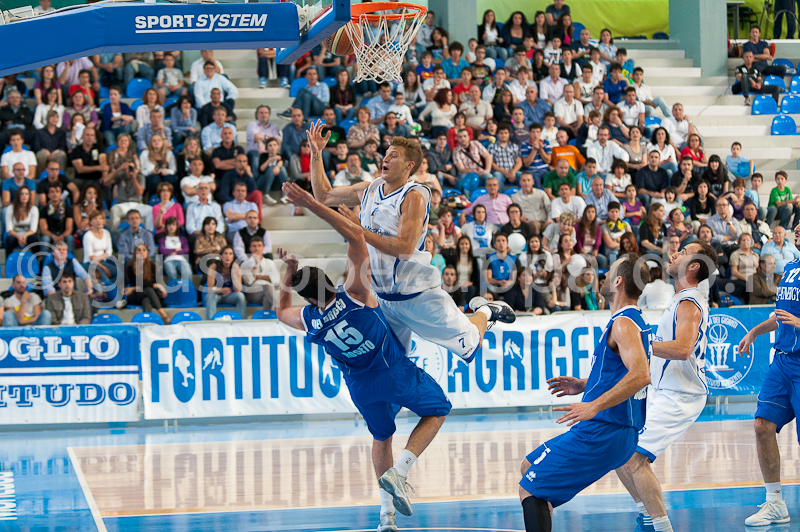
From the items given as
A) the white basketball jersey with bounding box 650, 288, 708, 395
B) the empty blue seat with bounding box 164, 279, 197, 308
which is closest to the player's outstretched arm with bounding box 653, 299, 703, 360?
the white basketball jersey with bounding box 650, 288, 708, 395

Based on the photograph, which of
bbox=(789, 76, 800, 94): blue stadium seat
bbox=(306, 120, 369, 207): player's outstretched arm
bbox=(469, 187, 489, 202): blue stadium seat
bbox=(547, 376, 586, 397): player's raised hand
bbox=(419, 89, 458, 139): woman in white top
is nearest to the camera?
bbox=(547, 376, 586, 397): player's raised hand

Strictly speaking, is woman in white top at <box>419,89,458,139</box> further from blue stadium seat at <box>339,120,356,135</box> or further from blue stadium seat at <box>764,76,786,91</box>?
blue stadium seat at <box>764,76,786,91</box>

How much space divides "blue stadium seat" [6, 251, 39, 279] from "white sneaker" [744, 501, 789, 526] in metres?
10.0

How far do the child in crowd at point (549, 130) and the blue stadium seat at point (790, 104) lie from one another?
6472 mm

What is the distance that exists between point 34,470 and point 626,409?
6464mm

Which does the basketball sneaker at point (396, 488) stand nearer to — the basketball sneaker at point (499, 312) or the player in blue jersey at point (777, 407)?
the basketball sneaker at point (499, 312)

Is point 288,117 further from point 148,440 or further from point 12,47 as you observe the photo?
point 12,47

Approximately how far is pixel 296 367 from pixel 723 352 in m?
5.72

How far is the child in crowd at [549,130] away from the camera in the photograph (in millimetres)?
16328

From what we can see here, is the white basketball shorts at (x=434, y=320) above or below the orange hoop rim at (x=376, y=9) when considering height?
below

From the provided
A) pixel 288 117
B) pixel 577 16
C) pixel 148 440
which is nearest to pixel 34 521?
pixel 148 440

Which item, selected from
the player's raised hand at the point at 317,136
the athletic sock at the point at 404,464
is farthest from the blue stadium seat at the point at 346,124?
the athletic sock at the point at 404,464

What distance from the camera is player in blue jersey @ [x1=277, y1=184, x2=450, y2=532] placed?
5.88 meters

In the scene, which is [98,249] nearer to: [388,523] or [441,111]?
[441,111]
